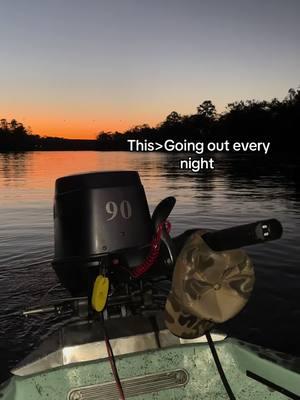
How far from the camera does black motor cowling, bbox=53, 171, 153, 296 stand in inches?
166

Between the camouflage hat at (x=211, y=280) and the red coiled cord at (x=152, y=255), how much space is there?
1.86 ft

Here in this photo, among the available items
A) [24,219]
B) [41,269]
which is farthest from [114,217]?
[24,219]

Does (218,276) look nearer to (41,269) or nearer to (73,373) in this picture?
(73,373)

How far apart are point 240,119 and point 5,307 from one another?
552ft

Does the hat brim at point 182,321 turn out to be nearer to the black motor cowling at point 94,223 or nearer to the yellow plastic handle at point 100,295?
the yellow plastic handle at point 100,295

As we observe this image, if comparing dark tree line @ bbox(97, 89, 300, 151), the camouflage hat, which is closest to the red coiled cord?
the camouflage hat

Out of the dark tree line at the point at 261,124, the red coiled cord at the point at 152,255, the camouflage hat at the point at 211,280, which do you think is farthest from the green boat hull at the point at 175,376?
the dark tree line at the point at 261,124

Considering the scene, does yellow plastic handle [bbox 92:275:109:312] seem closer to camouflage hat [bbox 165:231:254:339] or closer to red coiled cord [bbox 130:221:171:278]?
red coiled cord [bbox 130:221:171:278]

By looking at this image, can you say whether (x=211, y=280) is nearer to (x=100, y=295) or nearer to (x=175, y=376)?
(x=100, y=295)

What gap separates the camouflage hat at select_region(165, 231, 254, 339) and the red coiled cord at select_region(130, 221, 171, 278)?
567 mm

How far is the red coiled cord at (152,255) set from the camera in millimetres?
3197

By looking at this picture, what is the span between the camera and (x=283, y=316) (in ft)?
26.5

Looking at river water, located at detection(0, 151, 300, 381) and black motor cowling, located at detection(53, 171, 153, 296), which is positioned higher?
black motor cowling, located at detection(53, 171, 153, 296)

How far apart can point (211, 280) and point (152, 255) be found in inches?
31.6
